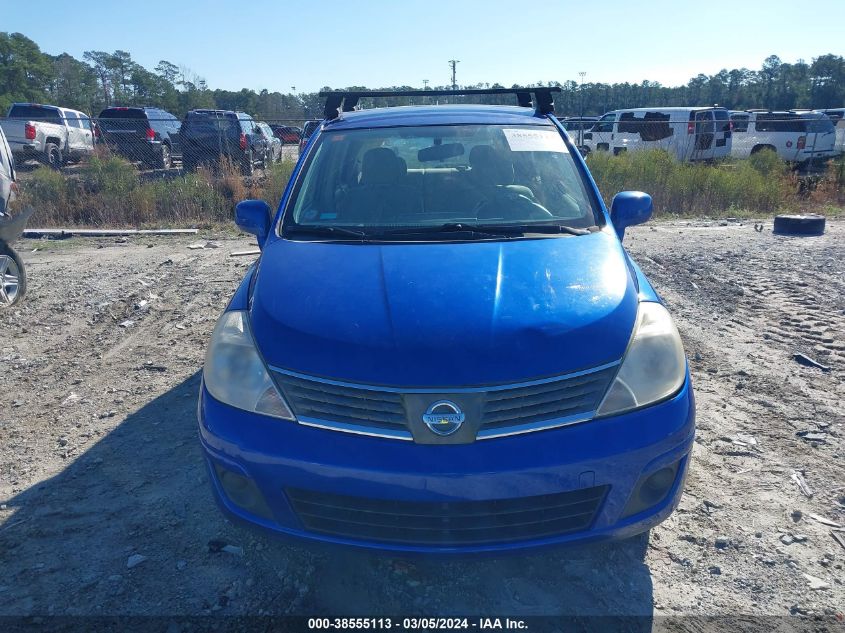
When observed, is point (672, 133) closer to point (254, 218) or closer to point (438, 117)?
point (438, 117)

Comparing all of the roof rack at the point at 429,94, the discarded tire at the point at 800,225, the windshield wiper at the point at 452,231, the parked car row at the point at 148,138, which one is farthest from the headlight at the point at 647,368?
the parked car row at the point at 148,138

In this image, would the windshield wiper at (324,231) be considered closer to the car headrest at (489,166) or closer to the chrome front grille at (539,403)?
the car headrest at (489,166)

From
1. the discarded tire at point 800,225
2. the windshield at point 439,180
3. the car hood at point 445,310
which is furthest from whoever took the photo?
the discarded tire at point 800,225

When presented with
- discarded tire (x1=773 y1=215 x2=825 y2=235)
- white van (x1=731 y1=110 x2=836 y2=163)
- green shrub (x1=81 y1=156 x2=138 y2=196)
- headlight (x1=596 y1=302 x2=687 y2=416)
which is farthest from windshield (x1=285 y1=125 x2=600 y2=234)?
white van (x1=731 y1=110 x2=836 y2=163)

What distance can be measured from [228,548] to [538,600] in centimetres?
128

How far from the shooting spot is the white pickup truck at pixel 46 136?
1712cm

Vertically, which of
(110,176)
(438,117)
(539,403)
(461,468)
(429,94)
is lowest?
(461,468)

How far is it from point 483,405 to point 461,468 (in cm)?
22

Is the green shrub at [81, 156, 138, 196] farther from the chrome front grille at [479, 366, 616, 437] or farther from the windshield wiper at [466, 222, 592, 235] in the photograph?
the chrome front grille at [479, 366, 616, 437]

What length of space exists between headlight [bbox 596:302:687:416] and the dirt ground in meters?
0.74

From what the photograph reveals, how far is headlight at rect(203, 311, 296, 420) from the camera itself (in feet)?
7.51

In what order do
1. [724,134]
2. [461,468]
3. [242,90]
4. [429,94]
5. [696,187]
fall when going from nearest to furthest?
[461,468]
[429,94]
[696,187]
[724,134]
[242,90]

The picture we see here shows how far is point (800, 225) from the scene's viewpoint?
31.4ft

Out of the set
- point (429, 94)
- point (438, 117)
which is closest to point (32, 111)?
point (429, 94)
